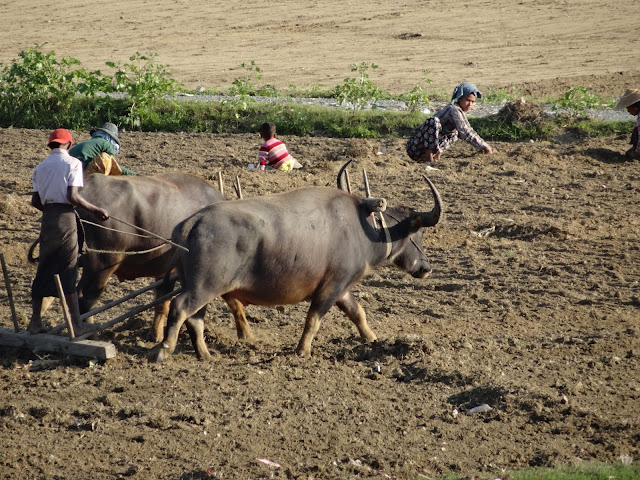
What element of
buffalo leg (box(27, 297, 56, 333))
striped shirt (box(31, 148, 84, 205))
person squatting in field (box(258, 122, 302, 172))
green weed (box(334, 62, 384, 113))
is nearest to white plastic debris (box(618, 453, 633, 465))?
striped shirt (box(31, 148, 84, 205))

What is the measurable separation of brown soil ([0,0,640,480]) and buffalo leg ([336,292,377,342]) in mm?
239

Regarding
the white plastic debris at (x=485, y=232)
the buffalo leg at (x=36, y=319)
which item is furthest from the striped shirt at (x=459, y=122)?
the buffalo leg at (x=36, y=319)

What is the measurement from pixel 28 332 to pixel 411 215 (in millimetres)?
3455

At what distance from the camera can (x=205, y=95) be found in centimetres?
1955

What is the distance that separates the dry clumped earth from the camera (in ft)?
18.9

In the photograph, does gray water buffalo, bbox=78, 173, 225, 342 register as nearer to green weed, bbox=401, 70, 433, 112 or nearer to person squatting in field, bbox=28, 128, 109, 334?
person squatting in field, bbox=28, 128, 109, 334

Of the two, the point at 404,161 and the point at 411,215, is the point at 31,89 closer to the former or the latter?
the point at 404,161

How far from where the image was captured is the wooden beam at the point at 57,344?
6.84 meters

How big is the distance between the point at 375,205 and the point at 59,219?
2.61m

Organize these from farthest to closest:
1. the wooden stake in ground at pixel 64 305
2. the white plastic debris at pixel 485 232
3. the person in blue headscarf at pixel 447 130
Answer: the person in blue headscarf at pixel 447 130 < the white plastic debris at pixel 485 232 < the wooden stake in ground at pixel 64 305

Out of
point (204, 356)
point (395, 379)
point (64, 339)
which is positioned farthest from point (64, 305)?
point (395, 379)

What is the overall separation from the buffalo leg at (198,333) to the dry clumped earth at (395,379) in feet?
0.43

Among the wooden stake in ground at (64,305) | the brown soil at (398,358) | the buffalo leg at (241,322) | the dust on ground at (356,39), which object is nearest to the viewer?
the brown soil at (398,358)

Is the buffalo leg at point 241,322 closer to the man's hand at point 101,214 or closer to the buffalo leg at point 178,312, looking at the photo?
the buffalo leg at point 178,312
